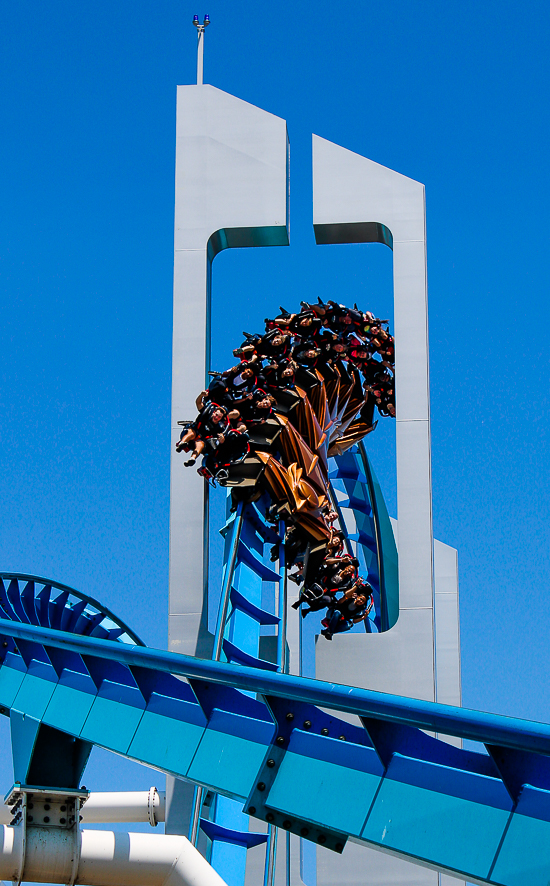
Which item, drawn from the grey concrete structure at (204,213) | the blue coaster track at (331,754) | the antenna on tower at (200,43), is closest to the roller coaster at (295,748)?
the blue coaster track at (331,754)

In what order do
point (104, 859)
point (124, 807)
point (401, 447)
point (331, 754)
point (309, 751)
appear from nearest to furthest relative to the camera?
point (331, 754)
point (309, 751)
point (104, 859)
point (124, 807)
point (401, 447)

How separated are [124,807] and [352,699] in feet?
25.9

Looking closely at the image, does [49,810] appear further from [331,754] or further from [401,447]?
[401,447]

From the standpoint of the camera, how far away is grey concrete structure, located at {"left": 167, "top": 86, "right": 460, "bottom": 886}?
44.7 ft

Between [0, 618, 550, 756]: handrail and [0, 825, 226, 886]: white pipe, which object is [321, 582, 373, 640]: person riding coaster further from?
[0, 618, 550, 756]: handrail

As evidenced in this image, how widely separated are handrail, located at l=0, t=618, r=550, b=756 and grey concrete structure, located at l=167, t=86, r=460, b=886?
6.36 meters

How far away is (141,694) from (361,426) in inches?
354

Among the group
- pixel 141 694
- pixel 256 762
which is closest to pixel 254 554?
pixel 141 694

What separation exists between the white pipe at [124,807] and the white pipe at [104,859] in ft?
14.2

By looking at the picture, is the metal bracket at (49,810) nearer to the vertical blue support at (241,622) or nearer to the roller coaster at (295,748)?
the roller coaster at (295,748)

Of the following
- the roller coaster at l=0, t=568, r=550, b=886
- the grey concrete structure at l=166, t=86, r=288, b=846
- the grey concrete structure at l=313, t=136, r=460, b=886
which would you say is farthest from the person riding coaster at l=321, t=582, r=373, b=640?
the roller coaster at l=0, t=568, r=550, b=886

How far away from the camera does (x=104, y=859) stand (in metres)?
8.27

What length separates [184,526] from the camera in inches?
568

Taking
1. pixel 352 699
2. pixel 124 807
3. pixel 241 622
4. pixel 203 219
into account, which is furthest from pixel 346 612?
pixel 352 699
